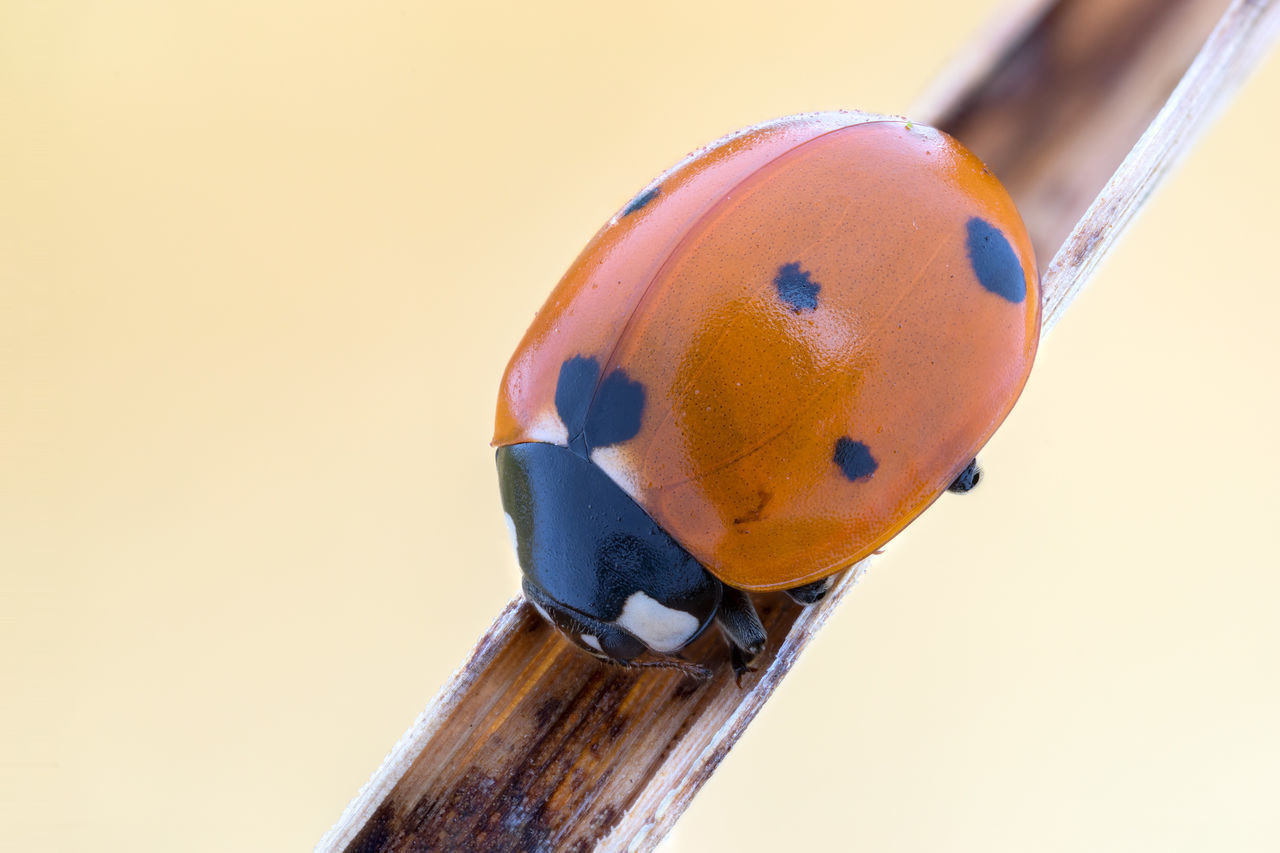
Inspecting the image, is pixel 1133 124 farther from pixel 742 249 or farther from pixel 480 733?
pixel 480 733

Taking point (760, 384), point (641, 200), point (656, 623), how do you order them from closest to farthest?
point (760, 384)
point (656, 623)
point (641, 200)

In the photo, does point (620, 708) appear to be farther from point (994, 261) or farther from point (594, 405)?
point (994, 261)

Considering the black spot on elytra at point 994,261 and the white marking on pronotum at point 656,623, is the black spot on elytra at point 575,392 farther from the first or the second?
the black spot on elytra at point 994,261

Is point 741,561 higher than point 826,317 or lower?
lower

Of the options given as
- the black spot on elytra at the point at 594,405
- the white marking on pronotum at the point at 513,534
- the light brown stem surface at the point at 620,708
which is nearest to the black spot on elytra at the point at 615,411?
the black spot on elytra at the point at 594,405

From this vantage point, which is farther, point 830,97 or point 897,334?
point 830,97

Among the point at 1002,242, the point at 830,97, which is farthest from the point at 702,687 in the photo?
the point at 830,97

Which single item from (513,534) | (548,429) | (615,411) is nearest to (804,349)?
(615,411)
